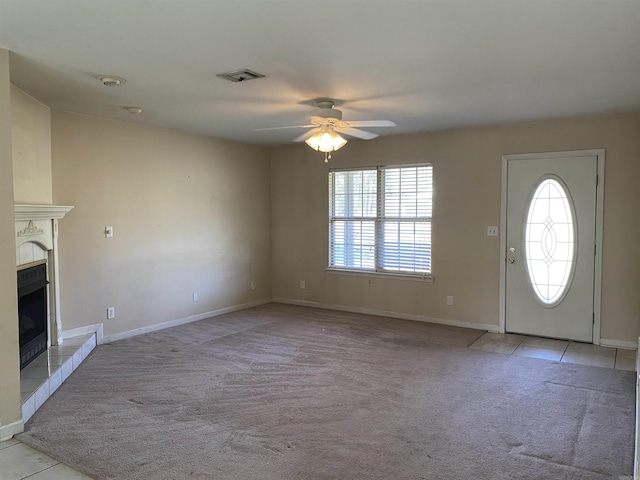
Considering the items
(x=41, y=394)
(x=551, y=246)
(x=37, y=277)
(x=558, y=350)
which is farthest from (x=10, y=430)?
(x=551, y=246)

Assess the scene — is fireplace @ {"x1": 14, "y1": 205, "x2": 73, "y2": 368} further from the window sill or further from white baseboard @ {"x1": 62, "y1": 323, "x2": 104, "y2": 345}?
the window sill

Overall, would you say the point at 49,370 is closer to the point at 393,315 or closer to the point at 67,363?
the point at 67,363

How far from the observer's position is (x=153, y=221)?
5488 millimetres

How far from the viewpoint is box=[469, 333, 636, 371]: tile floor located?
4.32 meters

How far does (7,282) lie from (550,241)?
16.9ft

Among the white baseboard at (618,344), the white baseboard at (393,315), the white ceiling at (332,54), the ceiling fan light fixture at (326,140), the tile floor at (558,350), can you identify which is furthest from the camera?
the white baseboard at (393,315)

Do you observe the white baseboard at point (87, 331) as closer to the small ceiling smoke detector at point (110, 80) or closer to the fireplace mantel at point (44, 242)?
the fireplace mantel at point (44, 242)

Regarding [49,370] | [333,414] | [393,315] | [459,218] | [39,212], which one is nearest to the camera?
[333,414]

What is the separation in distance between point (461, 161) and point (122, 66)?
4.01m

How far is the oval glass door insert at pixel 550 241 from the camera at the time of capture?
5055 mm

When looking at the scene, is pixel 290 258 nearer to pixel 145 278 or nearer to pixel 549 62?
pixel 145 278

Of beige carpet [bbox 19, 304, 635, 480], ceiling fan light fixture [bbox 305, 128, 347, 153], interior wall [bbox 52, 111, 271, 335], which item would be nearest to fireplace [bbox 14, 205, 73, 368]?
interior wall [bbox 52, 111, 271, 335]

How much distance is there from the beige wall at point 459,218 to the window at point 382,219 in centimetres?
14

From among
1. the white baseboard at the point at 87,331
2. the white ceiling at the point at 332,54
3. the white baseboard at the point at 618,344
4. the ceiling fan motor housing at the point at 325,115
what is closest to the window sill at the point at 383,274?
the white baseboard at the point at 618,344
